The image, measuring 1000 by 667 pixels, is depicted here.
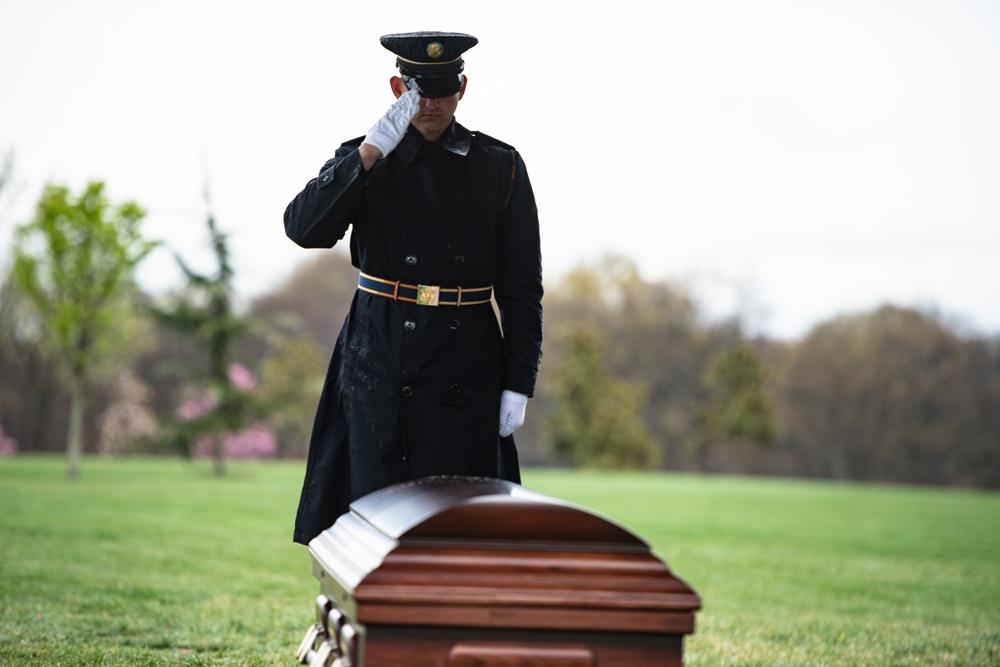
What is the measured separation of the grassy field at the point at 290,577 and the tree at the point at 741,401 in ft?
78.6

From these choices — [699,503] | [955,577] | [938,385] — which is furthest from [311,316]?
[955,577]

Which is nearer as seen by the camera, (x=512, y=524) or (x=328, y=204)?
(x=512, y=524)

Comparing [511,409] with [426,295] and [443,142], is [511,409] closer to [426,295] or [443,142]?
[426,295]

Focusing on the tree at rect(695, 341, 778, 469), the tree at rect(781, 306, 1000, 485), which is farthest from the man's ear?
the tree at rect(781, 306, 1000, 485)

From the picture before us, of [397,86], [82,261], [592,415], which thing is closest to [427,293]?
[397,86]

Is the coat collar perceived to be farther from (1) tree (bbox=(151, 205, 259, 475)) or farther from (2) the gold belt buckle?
(1) tree (bbox=(151, 205, 259, 475))

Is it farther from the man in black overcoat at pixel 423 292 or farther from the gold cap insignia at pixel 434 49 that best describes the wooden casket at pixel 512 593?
the gold cap insignia at pixel 434 49

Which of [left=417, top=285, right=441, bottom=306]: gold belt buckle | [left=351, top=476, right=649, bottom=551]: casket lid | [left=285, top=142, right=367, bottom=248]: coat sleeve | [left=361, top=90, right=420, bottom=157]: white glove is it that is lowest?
[left=351, top=476, right=649, bottom=551]: casket lid

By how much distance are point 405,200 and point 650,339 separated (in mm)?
48795

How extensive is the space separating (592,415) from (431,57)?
37514 mm

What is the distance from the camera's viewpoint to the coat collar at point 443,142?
124 inches

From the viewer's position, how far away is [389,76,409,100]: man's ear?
3156 mm

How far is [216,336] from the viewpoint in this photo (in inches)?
858

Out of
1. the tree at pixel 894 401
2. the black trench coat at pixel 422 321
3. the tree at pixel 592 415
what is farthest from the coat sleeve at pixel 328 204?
the tree at pixel 894 401
